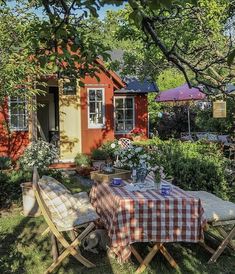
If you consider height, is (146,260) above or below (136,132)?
below

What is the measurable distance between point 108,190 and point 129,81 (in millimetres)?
12242

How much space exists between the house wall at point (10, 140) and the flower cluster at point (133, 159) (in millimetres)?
7907

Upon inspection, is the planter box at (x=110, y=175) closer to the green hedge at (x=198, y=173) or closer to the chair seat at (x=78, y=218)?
the chair seat at (x=78, y=218)

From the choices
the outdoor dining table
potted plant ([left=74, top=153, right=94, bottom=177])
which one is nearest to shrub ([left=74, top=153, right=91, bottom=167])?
potted plant ([left=74, top=153, right=94, bottom=177])

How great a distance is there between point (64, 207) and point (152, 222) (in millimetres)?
1415

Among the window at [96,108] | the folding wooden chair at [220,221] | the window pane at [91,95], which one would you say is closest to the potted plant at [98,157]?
the window at [96,108]

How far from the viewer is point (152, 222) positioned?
5078 millimetres

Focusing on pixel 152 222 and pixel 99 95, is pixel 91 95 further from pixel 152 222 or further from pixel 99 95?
pixel 152 222

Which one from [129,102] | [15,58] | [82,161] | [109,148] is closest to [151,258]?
[15,58]

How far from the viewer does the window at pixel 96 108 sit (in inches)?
605

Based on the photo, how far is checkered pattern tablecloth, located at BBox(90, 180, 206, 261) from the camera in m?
4.98

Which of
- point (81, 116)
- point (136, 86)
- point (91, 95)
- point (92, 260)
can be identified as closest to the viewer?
point (92, 260)

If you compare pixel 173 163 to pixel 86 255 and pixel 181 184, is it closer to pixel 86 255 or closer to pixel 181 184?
pixel 181 184

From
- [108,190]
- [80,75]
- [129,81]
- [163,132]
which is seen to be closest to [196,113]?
[163,132]
